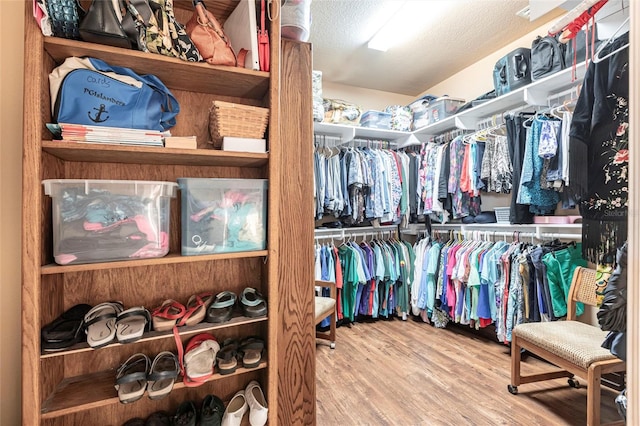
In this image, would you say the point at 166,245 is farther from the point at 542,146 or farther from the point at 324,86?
the point at 324,86

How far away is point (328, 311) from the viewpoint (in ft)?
8.06

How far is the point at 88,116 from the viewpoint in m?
0.97

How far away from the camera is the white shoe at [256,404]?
1.11 m

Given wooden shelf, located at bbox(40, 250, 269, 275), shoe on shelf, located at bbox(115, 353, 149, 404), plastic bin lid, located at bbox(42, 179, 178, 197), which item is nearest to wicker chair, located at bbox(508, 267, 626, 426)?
wooden shelf, located at bbox(40, 250, 269, 275)

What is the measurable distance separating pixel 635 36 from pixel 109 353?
6.17 feet

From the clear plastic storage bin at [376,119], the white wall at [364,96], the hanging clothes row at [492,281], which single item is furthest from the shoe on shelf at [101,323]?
the white wall at [364,96]

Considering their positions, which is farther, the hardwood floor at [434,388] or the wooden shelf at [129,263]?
the hardwood floor at [434,388]

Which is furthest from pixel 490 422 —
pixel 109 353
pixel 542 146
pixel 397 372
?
pixel 109 353

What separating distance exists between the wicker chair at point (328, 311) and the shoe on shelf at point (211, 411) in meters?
1.14

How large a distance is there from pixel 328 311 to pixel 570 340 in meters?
1.57

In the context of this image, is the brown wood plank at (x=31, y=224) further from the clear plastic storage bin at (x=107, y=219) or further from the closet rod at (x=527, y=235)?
the closet rod at (x=527, y=235)

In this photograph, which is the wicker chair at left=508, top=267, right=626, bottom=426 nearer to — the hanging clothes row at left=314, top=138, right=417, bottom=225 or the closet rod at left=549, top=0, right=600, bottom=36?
the closet rod at left=549, top=0, right=600, bottom=36

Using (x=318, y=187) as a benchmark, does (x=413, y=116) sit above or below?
above

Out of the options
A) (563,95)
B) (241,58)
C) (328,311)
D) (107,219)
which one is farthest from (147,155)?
(563,95)
